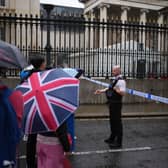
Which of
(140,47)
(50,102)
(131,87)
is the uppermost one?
(140,47)

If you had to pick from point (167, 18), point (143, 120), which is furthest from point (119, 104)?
point (167, 18)

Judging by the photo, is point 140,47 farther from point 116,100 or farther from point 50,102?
point 50,102

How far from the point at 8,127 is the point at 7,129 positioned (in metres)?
0.02

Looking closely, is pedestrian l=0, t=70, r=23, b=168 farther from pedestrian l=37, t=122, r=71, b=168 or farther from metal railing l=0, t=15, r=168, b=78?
metal railing l=0, t=15, r=168, b=78

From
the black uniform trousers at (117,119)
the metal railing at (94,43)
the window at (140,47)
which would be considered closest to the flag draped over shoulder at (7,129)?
the black uniform trousers at (117,119)

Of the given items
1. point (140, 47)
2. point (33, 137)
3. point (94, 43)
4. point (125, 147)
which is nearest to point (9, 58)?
point (33, 137)

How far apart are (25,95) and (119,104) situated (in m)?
→ 4.42

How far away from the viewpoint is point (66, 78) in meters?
3.39

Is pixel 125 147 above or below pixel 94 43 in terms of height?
below

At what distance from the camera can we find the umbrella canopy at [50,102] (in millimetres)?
3266

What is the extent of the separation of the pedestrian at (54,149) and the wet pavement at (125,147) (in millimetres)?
2415

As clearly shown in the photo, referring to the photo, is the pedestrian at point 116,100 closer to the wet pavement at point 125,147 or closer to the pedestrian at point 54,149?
the wet pavement at point 125,147

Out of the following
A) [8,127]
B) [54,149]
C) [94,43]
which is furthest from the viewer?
[94,43]

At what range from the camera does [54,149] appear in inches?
147
